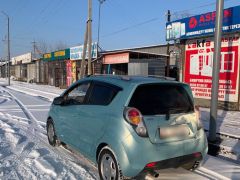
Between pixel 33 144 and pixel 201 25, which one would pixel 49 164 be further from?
pixel 201 25

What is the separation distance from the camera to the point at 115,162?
4.25 m

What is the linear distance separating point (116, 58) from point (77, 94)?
15430mm

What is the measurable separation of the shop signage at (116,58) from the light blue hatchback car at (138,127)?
579 inches

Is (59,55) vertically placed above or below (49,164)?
above

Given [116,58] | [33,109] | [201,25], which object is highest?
[201,25]

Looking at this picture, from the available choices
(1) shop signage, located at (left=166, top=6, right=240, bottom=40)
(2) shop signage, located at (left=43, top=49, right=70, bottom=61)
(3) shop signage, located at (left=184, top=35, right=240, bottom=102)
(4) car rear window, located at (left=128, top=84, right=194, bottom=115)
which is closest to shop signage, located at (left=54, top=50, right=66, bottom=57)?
(2) shop signage, located at (left=43, top=49, right=70, bottom=61)

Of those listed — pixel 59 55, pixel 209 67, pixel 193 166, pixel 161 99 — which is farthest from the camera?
pixel 59 55

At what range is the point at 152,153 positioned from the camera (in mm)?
4125

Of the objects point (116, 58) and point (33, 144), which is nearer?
point (33, 144)

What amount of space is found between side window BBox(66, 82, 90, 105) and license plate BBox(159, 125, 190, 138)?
1.69 meters

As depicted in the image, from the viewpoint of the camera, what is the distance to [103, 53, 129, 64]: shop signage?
19.9 meters

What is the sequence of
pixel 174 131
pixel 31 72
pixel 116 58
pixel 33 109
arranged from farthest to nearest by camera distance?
pixel 31 72 → pixel 116 58 → pixel 33 109 → pixel 174 131

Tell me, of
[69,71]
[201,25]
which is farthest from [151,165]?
[69,71]

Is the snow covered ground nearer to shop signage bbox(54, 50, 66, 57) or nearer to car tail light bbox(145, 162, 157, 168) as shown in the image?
car tail light bbox(145, 162, 157, 168)
